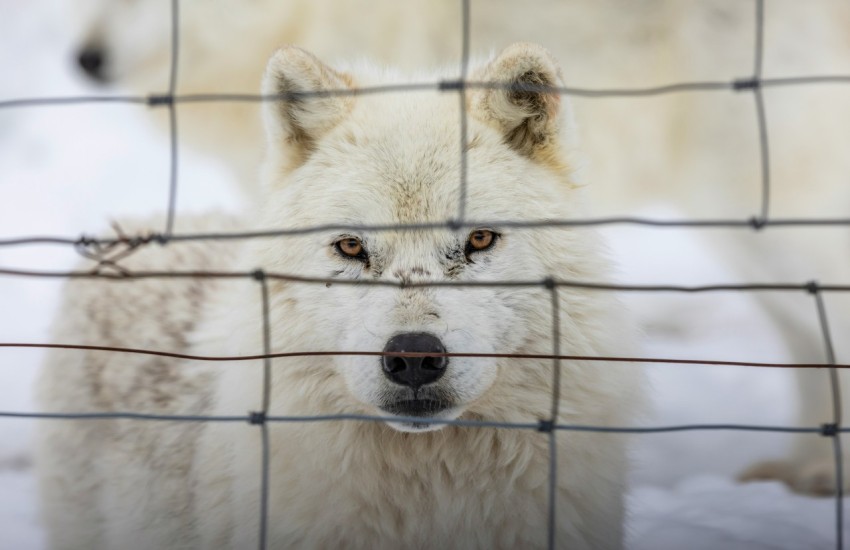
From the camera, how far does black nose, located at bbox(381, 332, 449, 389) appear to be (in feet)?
6.83

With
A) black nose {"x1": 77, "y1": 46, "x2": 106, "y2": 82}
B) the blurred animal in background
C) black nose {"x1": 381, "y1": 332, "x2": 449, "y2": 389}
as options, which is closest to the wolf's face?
black nose {"x1": 381, "y1": 332, "x2": 449, "y2": 389}

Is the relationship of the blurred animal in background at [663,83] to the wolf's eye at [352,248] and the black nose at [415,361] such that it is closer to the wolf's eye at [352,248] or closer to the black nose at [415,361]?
the wolf's eye at [352,248]

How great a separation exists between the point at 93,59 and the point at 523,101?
4.50 metres

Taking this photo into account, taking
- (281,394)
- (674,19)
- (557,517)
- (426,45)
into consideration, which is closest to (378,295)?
(281,394)

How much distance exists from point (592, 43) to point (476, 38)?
0.76 meters

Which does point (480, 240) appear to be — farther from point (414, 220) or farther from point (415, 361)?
point (415, 361)

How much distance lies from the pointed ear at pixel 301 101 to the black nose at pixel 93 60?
3.92 metres

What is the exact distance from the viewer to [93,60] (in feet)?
20.0

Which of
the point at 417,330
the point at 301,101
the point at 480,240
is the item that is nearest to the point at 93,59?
the point at 301,101

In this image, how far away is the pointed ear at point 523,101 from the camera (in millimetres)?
2391

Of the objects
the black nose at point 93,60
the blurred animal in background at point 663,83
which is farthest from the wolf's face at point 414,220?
the black nose at point 93,60

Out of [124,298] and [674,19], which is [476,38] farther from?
[124,298]

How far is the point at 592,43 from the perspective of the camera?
5684 millimetres

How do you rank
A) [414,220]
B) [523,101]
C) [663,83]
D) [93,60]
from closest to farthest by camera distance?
1. [414,220]
2. [523,101]
3. [663,83]
4. [93,60]
